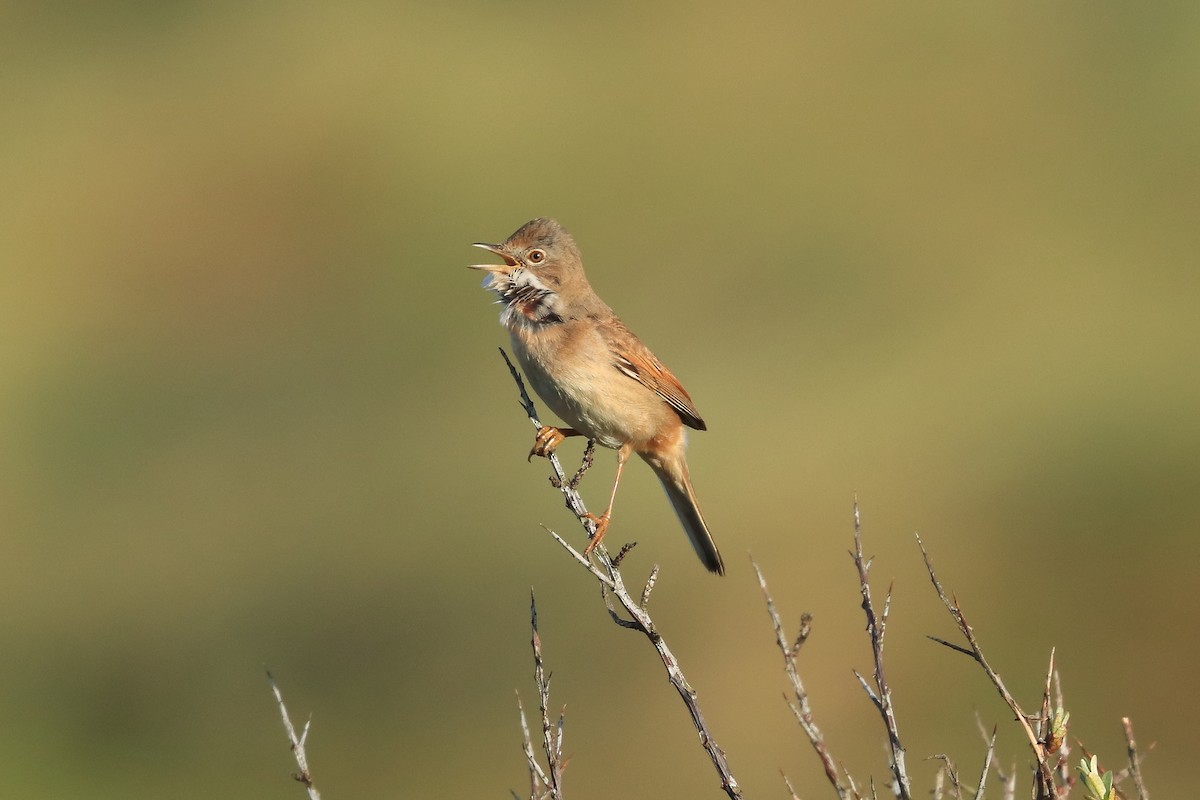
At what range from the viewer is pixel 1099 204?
22.3 meters

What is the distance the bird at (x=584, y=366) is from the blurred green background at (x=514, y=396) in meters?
4.91

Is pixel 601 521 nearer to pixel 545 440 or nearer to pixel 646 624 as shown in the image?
pixel 545 440

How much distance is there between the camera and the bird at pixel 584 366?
20.5 ft

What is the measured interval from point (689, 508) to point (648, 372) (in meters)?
0.74

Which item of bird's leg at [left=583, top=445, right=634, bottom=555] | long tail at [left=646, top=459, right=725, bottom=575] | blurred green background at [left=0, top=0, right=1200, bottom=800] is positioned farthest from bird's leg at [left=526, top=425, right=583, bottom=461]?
blurred green background at [left=0, top=0, right=1200, bottom=800]

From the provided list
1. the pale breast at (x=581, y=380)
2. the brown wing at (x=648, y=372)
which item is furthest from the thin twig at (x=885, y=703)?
the brown wing at (x=648, y=372)

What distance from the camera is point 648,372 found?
6676 millimetres

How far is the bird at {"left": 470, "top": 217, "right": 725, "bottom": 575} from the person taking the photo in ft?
20.5

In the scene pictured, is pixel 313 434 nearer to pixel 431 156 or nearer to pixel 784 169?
pixel 431 156

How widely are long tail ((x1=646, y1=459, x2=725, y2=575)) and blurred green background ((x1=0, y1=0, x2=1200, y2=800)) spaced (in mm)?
4543

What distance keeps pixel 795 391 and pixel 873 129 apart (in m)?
7.70

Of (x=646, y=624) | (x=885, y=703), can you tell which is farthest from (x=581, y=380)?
(x=885, y=703)

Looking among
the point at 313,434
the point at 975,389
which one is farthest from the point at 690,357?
the point at 313,434

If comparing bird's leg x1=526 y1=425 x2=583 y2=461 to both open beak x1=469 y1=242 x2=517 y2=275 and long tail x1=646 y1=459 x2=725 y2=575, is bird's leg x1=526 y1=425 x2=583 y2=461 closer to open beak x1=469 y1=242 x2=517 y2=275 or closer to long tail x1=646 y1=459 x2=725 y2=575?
long tail x1=646 y1=459 x2=725 y2=575
